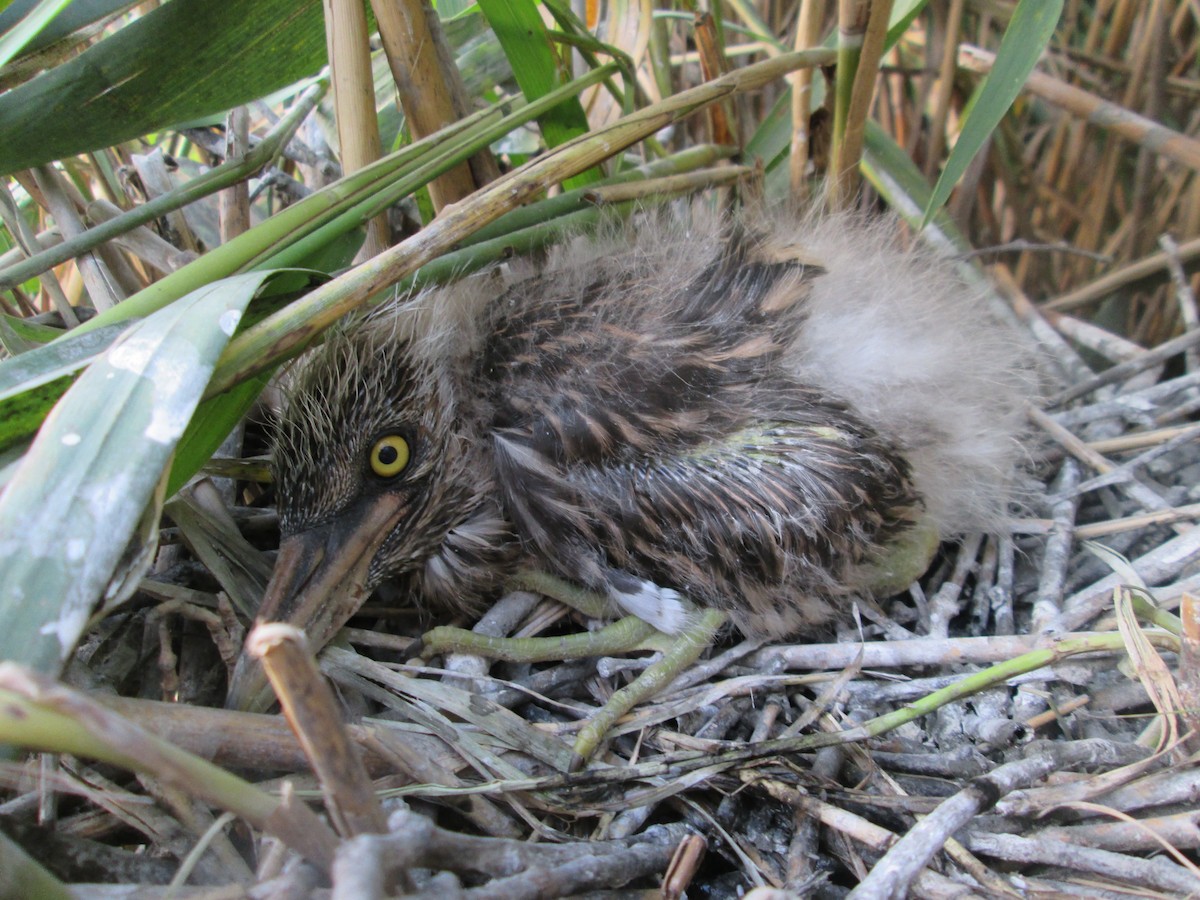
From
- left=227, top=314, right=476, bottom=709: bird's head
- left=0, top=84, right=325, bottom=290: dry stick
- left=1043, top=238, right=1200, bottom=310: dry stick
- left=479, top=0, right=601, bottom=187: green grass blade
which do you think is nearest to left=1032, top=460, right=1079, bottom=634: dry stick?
left=1043, top=238, right=1200, bottom=310: dry stick

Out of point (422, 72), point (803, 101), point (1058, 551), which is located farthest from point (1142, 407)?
point (422, 72)

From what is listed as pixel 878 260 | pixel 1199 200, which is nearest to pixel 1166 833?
pixel 878 260

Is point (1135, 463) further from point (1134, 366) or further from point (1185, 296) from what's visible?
point (1185, 296)

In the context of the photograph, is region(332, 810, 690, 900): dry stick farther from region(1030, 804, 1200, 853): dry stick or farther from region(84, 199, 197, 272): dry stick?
region(84, 199, 197, 272): dry stick

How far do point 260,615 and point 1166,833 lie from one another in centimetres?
99

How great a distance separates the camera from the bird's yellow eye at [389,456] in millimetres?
1188

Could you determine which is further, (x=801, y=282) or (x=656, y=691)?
(x=801, y=282)

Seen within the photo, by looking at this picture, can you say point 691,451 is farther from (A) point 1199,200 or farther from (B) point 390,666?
(A) point 1199,200

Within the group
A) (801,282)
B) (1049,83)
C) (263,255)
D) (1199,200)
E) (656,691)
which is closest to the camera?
(263,255)

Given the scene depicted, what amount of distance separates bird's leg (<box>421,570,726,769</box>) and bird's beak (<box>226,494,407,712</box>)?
0.40 feet

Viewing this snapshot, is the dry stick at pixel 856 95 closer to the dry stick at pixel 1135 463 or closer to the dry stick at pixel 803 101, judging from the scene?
the dry stick at pixel 803 101

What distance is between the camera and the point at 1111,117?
1.71 metres

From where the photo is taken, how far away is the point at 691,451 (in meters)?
1.12

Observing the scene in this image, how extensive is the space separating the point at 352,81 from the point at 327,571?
647mm
